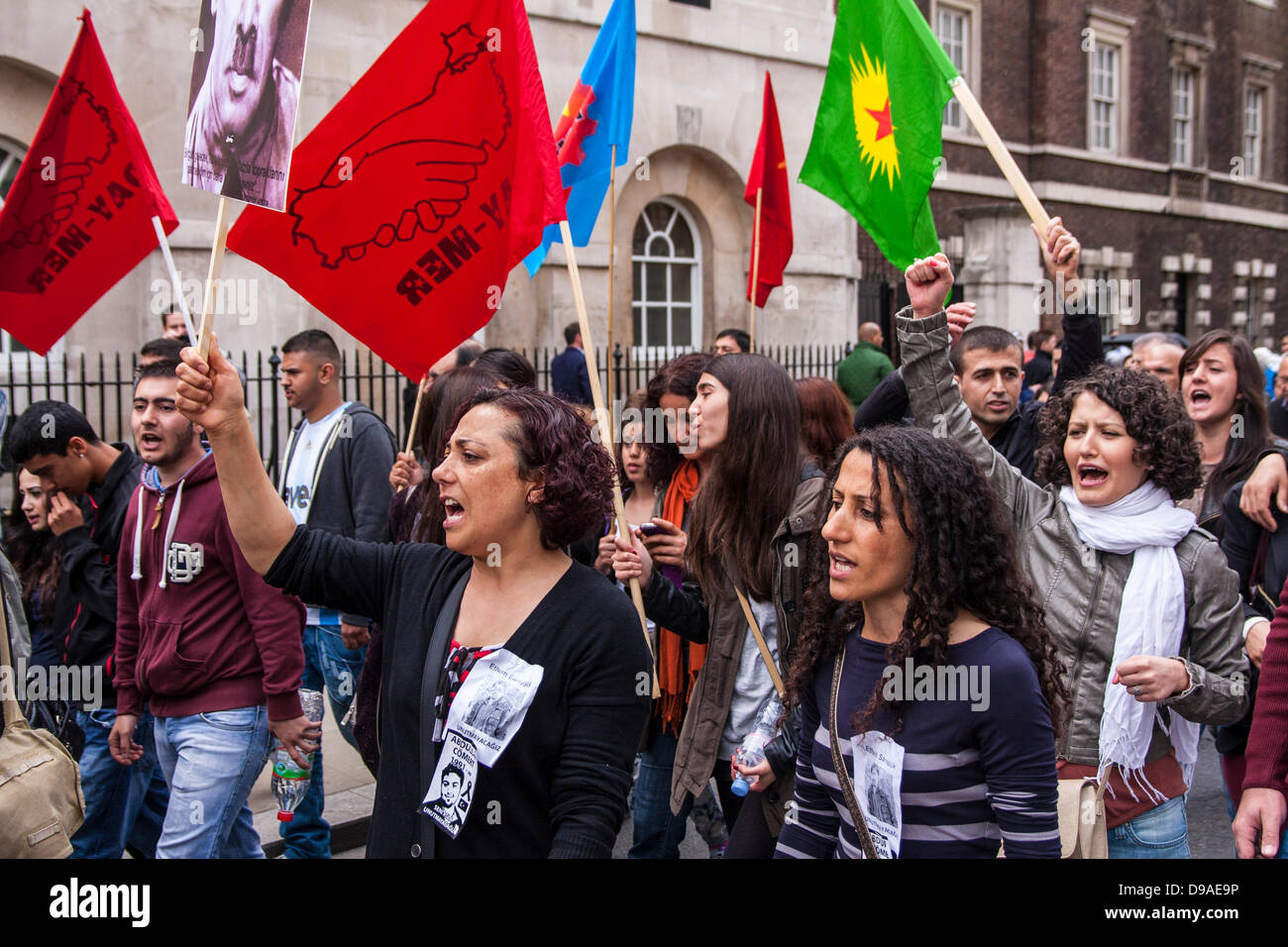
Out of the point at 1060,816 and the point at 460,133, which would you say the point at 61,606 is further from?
the point at 1060,816

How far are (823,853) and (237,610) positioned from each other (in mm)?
2125

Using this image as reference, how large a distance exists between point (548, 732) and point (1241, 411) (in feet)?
11.8

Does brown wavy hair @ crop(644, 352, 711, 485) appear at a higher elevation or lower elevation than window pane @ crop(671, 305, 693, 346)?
lower

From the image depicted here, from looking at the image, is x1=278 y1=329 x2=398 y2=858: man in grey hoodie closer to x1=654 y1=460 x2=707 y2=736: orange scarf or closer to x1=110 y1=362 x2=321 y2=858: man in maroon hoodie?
x1=110 y1=362 x2=321 y2=858: man in maroon hoodie

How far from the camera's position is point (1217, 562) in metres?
3.12

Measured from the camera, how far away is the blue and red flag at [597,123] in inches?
210

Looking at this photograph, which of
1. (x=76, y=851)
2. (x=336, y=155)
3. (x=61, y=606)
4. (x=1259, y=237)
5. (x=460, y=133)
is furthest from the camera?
(x=1259, y=237)

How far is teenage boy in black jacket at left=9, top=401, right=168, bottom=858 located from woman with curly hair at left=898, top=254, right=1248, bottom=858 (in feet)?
9.61

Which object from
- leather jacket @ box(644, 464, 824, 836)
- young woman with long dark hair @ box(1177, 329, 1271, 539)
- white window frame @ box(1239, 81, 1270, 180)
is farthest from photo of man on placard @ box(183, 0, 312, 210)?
white window frame @ box(1239, 81, 1270, 180)

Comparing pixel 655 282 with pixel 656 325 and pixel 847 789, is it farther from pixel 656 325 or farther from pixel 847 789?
pixel 847 789

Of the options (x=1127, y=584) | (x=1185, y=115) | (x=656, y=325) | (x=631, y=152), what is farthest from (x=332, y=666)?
(x=1185, y=115)

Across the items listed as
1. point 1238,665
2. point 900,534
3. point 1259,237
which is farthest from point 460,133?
point 1259,237

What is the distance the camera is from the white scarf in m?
2.99

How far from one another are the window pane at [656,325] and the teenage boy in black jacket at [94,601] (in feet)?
35.9
